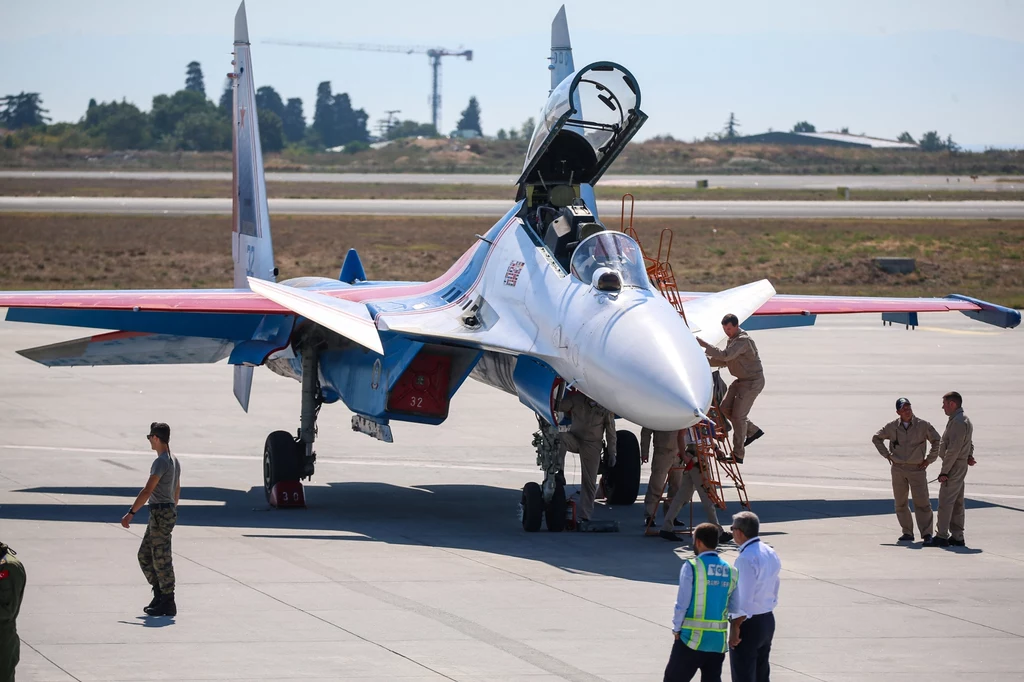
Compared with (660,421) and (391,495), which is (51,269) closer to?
(391,495)

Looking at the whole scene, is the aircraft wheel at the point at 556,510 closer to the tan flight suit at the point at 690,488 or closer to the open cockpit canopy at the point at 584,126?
the tan flight suit at the point at 690,488

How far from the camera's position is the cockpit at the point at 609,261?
44.0 feet

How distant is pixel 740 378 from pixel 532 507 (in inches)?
130

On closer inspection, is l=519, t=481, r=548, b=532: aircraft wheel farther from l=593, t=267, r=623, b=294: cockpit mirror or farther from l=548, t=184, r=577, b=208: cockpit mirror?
l=548, t=184, r=577, b=208: cockpit mirror

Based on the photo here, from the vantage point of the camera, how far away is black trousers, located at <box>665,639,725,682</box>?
25.9ft

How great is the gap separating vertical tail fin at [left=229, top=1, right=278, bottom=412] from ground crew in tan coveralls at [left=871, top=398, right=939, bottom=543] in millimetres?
9514

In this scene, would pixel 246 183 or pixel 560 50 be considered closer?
pixel 560 50

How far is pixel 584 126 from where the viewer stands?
15289 millimetres

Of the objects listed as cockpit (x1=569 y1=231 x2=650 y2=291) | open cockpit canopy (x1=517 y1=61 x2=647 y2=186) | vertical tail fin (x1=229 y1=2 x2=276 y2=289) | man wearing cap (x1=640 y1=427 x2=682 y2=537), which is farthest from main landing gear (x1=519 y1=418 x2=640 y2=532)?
vertical tail fin (x1=229 y1=2 x2=276 y2=289)

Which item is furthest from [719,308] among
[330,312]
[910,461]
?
[330,312]

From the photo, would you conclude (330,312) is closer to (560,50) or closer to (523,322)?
(523,322)

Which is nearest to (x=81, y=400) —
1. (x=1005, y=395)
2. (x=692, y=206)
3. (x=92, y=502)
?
(x=92, y=502)

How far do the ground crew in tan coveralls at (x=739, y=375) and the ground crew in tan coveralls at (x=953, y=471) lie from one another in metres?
2.39

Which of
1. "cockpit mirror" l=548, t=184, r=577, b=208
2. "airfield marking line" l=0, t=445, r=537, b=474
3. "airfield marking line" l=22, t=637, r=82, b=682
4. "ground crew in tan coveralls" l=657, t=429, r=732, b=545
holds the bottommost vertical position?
"airfield marking line" l=0, t=445, r=537, b=474
